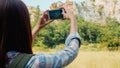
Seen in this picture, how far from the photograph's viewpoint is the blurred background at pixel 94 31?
170cm

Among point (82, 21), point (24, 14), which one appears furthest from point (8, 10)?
point (82, 21)

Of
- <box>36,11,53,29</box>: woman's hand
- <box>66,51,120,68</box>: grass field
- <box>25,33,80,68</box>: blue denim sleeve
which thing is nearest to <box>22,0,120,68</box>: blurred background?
<box>66,51,120,68</box>: grass field

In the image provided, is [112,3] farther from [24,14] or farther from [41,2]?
[24,14]

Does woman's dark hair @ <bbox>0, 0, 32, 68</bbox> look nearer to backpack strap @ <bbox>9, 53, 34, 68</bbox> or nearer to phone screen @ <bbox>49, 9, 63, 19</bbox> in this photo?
backpack strap @ <bbox>9, 53, 34, 68</bbox>

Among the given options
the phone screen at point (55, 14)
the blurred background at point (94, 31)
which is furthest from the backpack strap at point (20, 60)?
the blurred background at point (94, 31)

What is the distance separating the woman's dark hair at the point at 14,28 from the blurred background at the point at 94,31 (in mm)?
917

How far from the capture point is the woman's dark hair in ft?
2.49

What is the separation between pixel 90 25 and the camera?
1.75 m

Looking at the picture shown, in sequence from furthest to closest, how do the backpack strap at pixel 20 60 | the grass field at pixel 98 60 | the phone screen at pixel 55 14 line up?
the grass field at pixel 98 60 → the phone screen at pixel 55 14 → the backpack strap at pixel 20 60

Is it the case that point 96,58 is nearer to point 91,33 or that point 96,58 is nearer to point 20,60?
point 91,33

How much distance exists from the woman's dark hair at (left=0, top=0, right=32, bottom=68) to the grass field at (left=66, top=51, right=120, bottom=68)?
3.10ft

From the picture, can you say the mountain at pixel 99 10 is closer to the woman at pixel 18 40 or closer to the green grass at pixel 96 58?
the green grass at pixel 96 58

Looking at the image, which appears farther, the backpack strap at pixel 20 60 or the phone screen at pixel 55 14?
the phone screen at pixel 55 14

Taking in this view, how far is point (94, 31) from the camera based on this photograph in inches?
68.6
